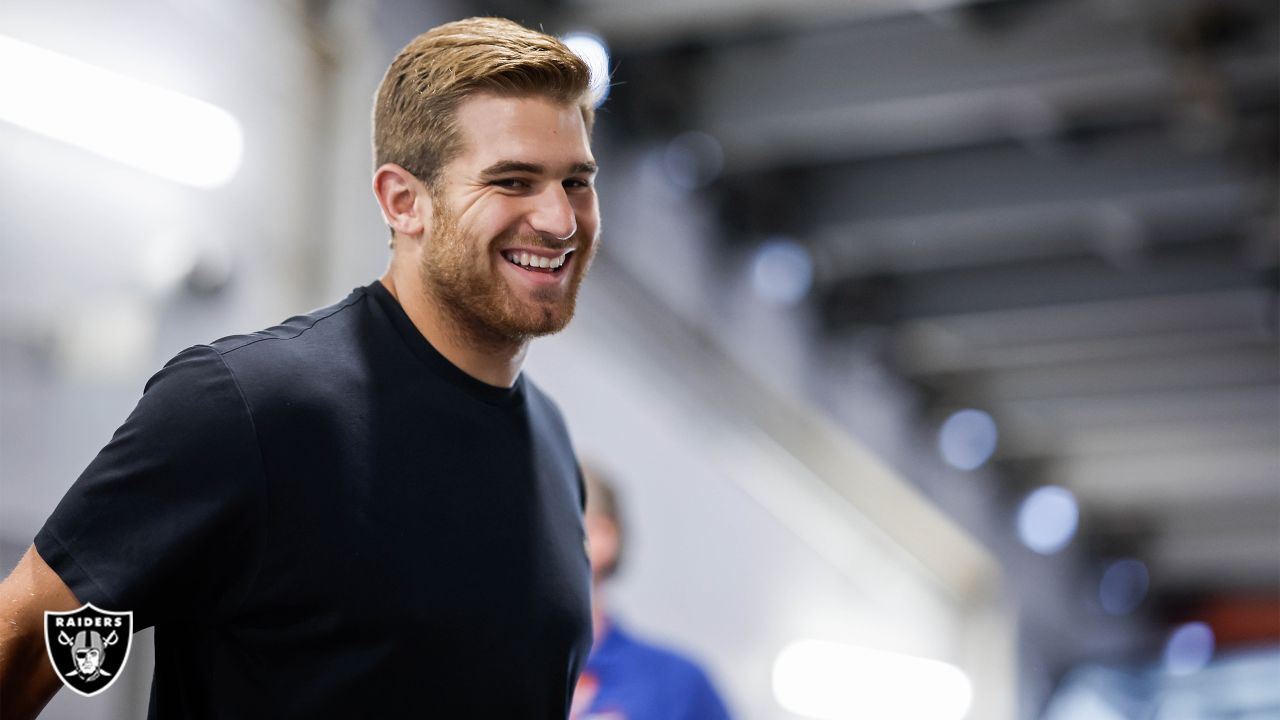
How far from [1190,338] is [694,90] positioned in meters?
2.80

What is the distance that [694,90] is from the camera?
15.1ft

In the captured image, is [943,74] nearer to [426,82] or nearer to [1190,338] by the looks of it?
[1190,338]

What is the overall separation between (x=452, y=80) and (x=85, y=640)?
55 cm

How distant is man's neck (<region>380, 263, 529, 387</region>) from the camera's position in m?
1.35

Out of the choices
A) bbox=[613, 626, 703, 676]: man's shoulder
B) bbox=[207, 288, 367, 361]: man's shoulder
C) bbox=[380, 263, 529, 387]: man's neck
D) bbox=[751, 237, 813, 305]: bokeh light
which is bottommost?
bbox=[613, 626, 703, 676]: man's shoulder

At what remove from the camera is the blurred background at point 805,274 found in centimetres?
262

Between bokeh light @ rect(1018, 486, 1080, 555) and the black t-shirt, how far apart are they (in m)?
7.07

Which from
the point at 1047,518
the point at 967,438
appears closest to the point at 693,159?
the point at 967,438

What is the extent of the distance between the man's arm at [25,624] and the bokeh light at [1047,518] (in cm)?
738

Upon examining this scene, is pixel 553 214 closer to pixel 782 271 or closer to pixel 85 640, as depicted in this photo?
pixel 85 640

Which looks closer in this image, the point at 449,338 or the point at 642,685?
the point at 449,338

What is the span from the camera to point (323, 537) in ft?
3.91

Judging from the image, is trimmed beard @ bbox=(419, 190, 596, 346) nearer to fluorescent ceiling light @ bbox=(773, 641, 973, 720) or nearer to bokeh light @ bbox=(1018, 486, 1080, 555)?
fluorescent ceiling light @ bbox=(773, 641, 973, 720)

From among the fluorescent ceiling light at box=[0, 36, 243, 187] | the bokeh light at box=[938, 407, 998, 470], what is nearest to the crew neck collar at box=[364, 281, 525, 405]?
the fluorescent ceiling light at box=[0, 36, 243, 187]
